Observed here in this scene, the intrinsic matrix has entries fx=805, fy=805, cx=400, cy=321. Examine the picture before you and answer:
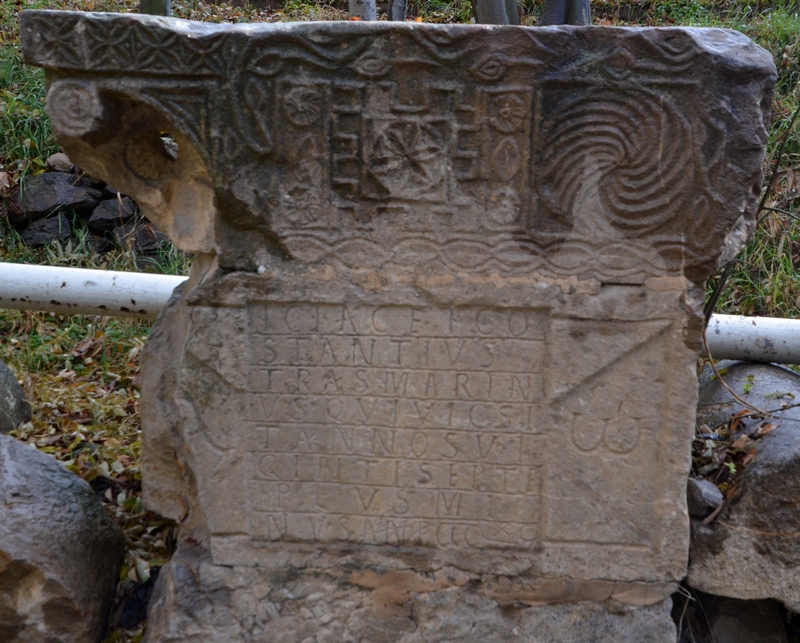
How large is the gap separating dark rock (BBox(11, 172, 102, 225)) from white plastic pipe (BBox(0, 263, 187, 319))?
5.88 ft

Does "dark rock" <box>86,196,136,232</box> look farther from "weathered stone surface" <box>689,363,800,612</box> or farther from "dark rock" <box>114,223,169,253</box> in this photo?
"weathered stone surface" <box>689,363,800,612</box>

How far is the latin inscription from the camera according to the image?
217 cm

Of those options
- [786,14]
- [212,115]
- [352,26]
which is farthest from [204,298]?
[786,14]

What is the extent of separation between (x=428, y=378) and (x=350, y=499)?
429mm

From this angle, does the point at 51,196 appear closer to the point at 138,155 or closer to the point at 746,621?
the point at 138,155

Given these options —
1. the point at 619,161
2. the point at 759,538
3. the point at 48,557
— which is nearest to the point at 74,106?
the point at 48,557

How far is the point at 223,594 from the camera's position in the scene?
2355mm

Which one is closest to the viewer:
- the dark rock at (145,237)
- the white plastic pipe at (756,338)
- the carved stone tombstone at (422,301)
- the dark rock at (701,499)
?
the carved stone tombstone at (422,301)

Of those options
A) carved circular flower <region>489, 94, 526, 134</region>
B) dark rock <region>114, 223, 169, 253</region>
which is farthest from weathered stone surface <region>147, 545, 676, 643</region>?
dark rock <region>114, 223, 169, 253</region>

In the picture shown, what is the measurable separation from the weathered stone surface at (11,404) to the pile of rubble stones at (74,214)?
5.84ft

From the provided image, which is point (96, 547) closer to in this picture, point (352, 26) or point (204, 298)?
point (204, 298)

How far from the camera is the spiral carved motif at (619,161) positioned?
1.96m

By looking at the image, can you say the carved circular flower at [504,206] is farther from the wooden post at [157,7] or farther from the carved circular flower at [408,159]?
the wooden post at [157,7]

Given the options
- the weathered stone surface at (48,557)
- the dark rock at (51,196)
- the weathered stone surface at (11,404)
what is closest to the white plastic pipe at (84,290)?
the weathered stone surface at (11,404)
